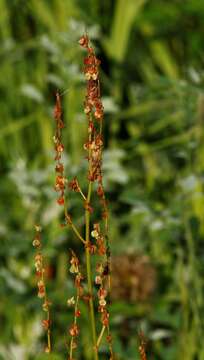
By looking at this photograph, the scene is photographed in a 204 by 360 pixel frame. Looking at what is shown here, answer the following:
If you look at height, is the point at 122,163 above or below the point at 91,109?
above

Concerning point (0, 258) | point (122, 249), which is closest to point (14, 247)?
point (0, 258)

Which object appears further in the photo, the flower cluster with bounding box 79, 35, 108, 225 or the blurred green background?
the blurred green background

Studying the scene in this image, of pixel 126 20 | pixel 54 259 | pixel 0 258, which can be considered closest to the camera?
pixel 0 258

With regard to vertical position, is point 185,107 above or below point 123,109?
below

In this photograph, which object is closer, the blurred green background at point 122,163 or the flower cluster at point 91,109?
the flower cluster at point 91,109

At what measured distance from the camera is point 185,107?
2678 millimetres

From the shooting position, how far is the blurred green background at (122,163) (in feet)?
8.81

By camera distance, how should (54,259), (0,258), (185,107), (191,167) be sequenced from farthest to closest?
(54,259), (0,258), (191,167), (185,107)

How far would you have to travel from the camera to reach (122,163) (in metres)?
3.58

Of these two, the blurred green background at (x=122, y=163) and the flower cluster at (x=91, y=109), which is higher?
the blurred green background at (x=122, y=163)

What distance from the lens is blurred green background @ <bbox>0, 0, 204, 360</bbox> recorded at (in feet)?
8.81

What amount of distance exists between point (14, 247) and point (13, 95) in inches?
36.7

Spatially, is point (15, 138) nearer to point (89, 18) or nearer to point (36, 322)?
point (89, 18)

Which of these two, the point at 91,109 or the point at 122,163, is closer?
the point at 91,109
